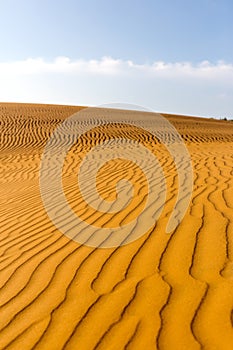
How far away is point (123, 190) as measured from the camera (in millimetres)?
6039

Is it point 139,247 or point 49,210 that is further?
point 49,210

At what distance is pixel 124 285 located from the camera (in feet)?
9.42

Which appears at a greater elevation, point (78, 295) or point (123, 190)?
point (123, 190)

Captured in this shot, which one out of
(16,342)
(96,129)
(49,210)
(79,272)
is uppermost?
(96,129)

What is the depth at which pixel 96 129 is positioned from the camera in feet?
71.3

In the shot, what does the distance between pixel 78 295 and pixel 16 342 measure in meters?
0.56

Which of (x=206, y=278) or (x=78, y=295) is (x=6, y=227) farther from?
(x=206, y=278)

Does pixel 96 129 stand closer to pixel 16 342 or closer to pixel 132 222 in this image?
pixel 132 222

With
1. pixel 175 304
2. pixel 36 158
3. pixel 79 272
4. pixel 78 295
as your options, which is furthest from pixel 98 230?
pixel 36 158

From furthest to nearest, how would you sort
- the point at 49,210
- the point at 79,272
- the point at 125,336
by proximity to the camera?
the point at 49,210, the point at 79,272, the point at 125,336

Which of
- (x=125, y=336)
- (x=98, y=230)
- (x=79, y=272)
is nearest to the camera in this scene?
(x=125, y=336)

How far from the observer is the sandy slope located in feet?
7.50

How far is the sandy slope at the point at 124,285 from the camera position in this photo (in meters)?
2.29

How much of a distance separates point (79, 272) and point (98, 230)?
1061 mm
